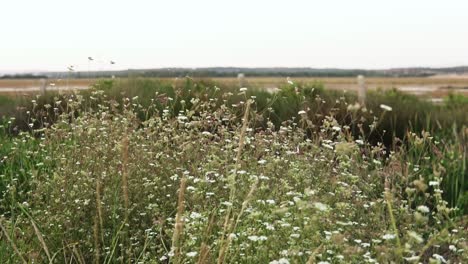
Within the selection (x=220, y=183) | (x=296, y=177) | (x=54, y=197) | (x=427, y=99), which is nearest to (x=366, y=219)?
(x=296, y=177)

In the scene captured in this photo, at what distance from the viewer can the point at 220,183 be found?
461 centimetres

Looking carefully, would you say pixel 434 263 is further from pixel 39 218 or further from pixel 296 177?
pixel 39 218

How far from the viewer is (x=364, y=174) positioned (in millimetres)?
5988

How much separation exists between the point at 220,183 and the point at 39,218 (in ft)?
4.41

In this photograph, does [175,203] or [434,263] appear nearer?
[434,263]

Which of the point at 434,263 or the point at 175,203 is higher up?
the point at 434,263

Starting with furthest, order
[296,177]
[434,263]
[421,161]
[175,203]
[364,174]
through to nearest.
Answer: [421,161]
[364,174]
[175,203]
[296,177]
[434,263]

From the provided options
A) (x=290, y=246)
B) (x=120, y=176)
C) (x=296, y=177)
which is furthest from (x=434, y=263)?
(x=120, y=176)

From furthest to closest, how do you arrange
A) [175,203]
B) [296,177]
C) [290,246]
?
[175,203] < [296,177] < [290,246]

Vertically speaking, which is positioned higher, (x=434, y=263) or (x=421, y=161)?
(x=434, y=263)

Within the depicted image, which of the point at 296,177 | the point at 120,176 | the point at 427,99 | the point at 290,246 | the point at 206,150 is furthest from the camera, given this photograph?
the point at 427,99

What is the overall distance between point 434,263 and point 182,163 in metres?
3.08

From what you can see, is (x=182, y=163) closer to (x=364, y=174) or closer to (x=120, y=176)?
(x=120, y=176)

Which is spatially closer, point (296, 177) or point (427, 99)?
point (296, 177)
